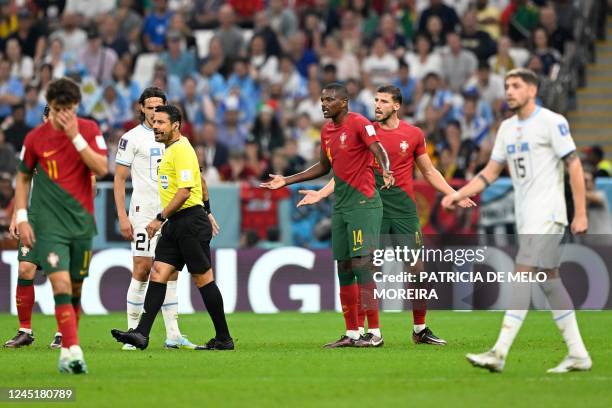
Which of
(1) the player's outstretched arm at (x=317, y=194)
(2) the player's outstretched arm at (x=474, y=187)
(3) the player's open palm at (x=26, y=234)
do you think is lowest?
(3) the player's open palm at (x=26, y=234)

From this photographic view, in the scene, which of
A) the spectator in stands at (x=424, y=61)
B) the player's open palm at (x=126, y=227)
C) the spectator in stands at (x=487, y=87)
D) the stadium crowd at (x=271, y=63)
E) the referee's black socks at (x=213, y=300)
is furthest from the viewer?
the spectator in stands at (x=424, y=61)

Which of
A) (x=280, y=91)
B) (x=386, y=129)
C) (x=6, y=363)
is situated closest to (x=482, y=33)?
(x=280, y=91)

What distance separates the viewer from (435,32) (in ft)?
84.4

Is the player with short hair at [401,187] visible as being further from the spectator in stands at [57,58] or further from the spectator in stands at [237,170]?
the spectator in stands at [57,58]

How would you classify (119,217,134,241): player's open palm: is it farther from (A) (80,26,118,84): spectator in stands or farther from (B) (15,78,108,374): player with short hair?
(A) (80,26,118,84): spectator in stands

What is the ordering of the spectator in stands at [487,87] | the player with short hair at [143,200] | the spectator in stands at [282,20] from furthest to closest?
the spectator in stands at [282,20], the spectator in stands at [487,87], the player with short hair at [143,200]

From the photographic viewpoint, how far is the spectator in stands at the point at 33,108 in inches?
969

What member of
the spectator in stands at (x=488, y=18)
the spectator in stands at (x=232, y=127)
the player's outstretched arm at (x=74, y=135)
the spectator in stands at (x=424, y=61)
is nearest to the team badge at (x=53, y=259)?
the player's outstretched arm at (x=74, y=135)

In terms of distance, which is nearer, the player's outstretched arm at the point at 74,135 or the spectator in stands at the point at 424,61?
the player's outstretched arm at the point at 74,135

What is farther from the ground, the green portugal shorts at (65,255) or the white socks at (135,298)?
the green portugal shorts at (65,255)

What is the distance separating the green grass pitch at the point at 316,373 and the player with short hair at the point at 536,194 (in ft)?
1.44

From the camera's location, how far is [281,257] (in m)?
19.4

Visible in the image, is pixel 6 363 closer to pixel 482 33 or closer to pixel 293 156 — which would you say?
pixel 293 156

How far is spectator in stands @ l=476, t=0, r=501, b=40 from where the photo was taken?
2648 cm
